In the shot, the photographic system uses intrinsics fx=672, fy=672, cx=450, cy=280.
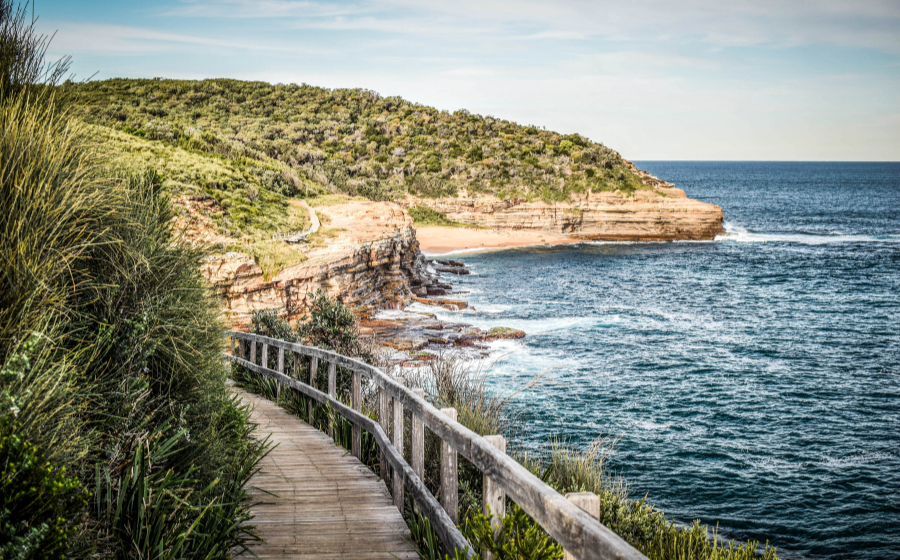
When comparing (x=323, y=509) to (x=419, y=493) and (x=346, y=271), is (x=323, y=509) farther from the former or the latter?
(x=346, y=271)

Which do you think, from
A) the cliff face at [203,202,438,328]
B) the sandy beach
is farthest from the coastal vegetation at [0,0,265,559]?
the sandy beach

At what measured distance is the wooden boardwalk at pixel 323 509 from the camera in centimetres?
502

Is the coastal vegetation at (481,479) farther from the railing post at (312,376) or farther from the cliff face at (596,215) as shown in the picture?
the cliff face at (596,215)

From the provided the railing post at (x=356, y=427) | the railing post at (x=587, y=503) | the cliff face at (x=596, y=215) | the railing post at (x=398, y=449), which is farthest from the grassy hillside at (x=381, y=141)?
the railing post at (x=587, y=503)

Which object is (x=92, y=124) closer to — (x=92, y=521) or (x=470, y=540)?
(x=92, y=521)

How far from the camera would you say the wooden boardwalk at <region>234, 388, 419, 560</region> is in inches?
198

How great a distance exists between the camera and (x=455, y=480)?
4477mm

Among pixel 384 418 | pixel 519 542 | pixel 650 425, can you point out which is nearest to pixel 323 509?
pixel 384 418

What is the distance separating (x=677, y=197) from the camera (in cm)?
6731

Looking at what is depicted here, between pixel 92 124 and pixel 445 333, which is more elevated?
pixel 92 124

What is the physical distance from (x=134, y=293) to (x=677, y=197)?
68.2m

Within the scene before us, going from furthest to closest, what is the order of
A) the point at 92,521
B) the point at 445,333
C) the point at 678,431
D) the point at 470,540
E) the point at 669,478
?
the point at 445,333
the point at 678,431
the point at 669,478
the point at 470,540
the point at 92,521

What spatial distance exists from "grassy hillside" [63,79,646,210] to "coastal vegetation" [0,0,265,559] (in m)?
42.2

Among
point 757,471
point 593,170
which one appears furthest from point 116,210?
point 593,170
